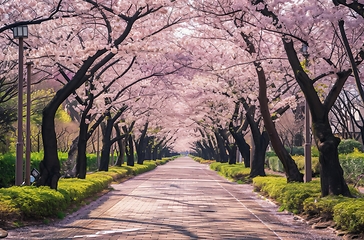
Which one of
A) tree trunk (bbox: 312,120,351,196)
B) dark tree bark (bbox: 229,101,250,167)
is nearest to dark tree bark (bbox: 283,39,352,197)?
tree trunk (bbox: 312,120,351,196)

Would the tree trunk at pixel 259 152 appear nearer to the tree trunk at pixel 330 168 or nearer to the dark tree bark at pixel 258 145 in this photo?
the dark tree bark at pixel 258 145

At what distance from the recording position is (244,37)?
19.7 meters

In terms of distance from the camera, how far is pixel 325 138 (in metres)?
15.2

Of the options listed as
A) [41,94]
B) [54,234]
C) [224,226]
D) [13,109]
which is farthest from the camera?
[41,94]

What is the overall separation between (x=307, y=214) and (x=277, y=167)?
3538 centimetres

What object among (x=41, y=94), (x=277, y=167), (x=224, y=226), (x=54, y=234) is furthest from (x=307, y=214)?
(x=277, y=167)

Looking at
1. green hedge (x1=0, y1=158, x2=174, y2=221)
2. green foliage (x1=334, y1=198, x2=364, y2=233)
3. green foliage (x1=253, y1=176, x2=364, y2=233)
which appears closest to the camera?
green foliage (x1=334, y1=198, x2=364, y2=233)

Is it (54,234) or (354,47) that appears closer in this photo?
(54,234)

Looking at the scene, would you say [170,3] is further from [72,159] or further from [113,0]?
[72,159]

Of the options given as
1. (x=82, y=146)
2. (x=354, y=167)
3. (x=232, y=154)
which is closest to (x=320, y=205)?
(x=82, y=146)

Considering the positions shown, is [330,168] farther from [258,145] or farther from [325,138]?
[258,145]

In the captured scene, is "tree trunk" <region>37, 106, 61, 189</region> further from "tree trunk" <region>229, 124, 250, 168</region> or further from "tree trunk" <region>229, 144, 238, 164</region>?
"tree trunk" <region>229, 144, 238, 164</region>

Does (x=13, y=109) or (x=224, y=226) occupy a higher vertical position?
(x=13, y=109)

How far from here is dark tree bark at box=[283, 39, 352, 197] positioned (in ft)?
49.1
